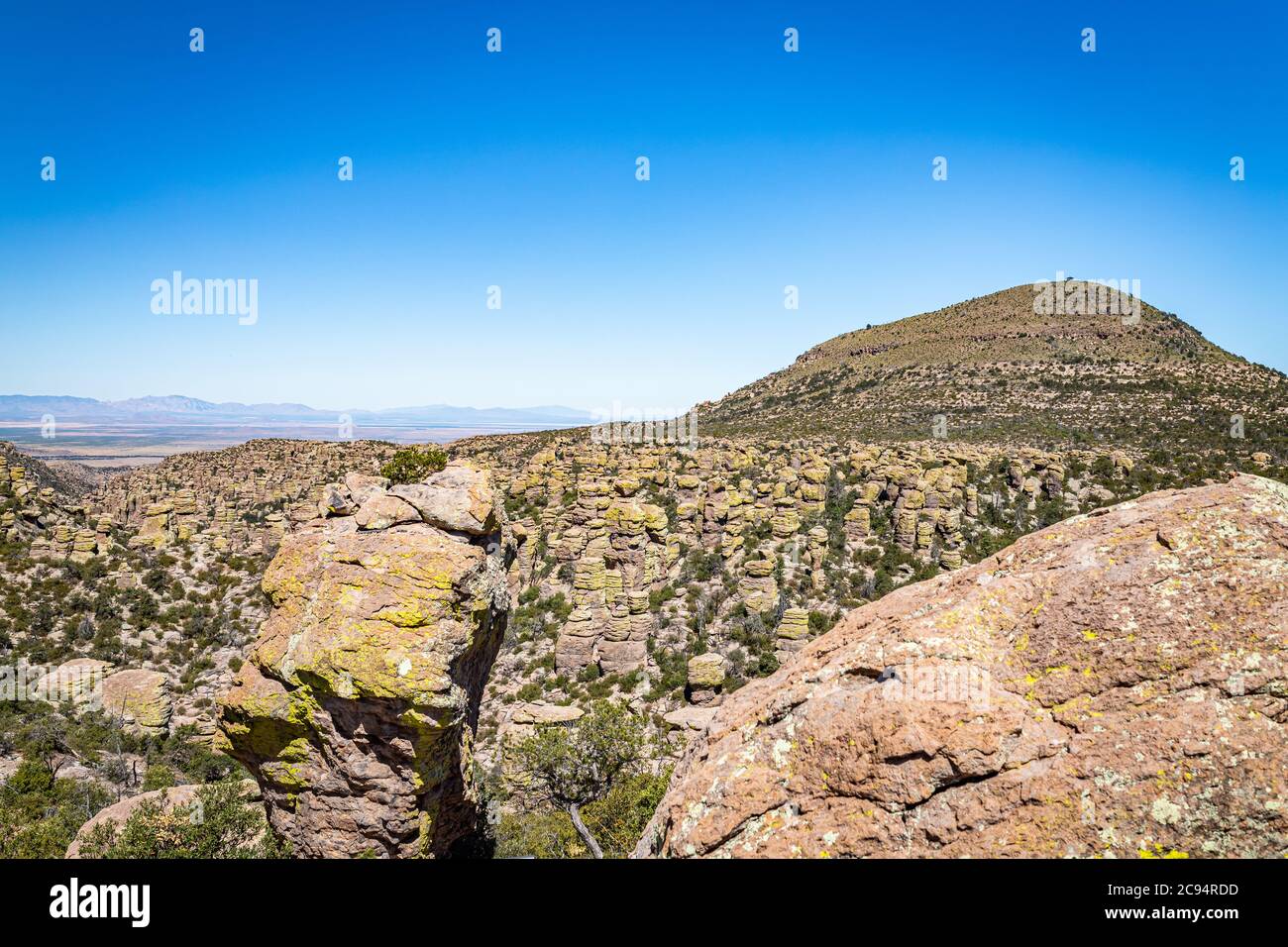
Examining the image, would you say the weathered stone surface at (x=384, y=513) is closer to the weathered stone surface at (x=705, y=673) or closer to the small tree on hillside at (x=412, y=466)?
the small tree on hillside at (x=412, y=466)

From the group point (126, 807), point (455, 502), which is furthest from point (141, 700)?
point (455, 502)

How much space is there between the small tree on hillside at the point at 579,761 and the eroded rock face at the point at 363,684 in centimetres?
377

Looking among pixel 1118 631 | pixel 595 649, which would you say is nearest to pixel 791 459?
pixel 595 649

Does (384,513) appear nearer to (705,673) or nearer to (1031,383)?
(705,673)

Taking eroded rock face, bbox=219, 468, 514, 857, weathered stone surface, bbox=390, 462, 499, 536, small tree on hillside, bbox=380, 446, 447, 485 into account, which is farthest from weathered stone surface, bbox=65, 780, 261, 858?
small tree on hillside, bbox=380, 446, 447, 485

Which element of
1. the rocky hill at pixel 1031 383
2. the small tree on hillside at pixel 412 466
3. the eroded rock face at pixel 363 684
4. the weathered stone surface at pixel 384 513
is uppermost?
the rocky hill at pixel 1031 383

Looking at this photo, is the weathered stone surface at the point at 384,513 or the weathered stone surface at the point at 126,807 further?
the weathered stone surface at the point at 126,807

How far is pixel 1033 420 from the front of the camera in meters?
66.3

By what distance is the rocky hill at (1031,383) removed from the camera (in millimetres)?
60031

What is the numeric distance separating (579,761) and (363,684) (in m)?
6.63

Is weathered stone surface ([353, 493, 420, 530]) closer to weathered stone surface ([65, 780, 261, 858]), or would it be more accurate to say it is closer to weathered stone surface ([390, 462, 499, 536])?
weathered stone surface ([390, 462, 499, 536])

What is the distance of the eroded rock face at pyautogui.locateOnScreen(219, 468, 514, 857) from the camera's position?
805cm

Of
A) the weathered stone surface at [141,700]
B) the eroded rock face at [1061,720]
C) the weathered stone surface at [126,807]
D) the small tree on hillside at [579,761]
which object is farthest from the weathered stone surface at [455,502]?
the weathered stone surface at [141,700]

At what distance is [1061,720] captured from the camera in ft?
13.1
